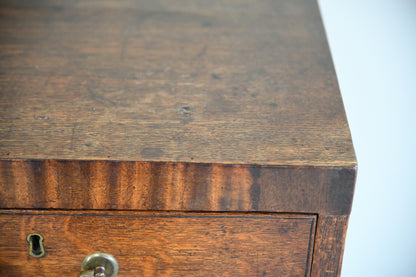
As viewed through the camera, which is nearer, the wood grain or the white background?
the wood grain

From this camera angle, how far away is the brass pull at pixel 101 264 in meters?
0.54

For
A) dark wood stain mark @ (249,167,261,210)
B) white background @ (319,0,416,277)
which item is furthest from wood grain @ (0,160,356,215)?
white background @ (319,0,416,277)

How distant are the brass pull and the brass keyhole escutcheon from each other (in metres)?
0.05

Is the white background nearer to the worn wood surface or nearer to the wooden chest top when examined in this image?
the wooden chest top

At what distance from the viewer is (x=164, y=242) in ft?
1.75

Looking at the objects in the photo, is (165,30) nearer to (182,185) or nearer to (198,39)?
(198,39)

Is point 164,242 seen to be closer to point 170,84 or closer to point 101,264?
point 101,264

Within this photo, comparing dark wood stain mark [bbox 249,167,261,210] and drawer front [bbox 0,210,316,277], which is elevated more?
dark wood stain mark [bbox 249,167,261,210]

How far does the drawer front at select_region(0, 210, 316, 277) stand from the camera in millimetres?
517

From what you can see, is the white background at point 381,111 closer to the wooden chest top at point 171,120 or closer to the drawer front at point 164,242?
the wooden chest top at point 171,120

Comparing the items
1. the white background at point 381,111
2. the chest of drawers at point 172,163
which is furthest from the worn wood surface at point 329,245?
the white background at point 381,111

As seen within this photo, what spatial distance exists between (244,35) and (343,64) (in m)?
0.39

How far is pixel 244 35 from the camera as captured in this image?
2.30ft

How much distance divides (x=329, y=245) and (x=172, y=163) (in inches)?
8.2
